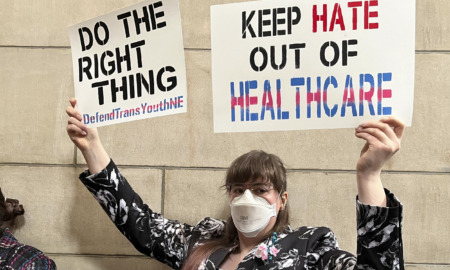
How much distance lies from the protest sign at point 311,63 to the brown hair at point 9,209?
3.80ft

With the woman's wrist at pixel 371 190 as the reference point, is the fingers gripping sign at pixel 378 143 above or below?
above

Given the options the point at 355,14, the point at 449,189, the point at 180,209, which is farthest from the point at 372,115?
the point at 180,209

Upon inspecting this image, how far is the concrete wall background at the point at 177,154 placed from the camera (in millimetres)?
2990

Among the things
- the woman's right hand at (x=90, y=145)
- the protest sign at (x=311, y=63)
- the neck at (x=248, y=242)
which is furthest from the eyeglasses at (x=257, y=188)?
the woman's right hand at (x=90, y=145)

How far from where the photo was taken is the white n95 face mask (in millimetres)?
2531

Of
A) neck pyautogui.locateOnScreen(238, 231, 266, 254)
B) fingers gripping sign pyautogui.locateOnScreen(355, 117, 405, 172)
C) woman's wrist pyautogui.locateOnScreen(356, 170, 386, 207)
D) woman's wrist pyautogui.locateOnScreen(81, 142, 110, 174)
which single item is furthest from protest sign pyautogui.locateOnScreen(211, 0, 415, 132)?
woman's wrist pyautogui.locateOnScreen(81, 142, 110, 174)

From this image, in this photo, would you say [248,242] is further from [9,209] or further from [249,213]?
[9,209]

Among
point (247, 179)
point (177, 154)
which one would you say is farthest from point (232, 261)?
point (177, 154)

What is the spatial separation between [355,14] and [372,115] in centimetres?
35

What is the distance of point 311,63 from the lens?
7.77 ft

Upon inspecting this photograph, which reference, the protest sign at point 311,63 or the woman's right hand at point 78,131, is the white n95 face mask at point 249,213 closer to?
the protest sign at point 311,63

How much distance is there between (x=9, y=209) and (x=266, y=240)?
121 cm

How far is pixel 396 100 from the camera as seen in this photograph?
2262 mm

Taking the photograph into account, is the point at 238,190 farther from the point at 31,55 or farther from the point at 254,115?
the point at 31,55
